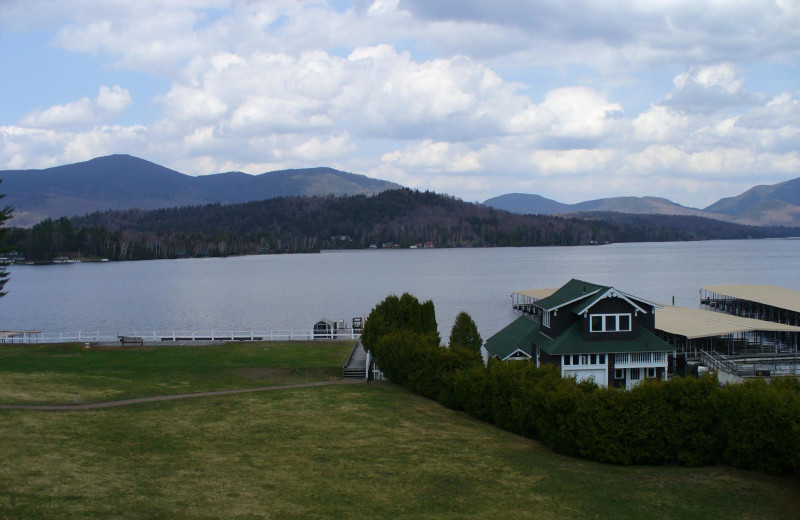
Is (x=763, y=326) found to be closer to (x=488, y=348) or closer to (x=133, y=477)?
(x=488, y=348)

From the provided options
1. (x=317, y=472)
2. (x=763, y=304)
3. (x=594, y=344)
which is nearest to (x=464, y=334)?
(x=594, y=344)

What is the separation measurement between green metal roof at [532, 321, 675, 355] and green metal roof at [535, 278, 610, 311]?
1.51 m

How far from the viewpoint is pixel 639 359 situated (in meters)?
34.0

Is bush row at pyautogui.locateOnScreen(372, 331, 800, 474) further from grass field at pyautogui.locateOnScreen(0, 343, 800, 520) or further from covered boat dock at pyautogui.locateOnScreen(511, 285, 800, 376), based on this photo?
covered boat dock at pyautogui.locateOnScreen(511, 285, 800, 376)

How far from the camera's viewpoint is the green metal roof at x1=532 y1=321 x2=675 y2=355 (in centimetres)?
3353

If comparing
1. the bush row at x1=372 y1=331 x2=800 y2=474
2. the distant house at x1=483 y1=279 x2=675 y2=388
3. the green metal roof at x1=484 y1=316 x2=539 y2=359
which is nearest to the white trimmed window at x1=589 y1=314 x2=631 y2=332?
the distant house at x1=483 y1=279 x2=675 y2=388

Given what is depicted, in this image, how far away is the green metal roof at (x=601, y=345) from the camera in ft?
110

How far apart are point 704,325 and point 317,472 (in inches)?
→ 1267

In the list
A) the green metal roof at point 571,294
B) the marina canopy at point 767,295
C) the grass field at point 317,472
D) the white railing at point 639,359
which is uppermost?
the green metal roof at point 571,294

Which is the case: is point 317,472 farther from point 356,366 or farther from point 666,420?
point 356,366

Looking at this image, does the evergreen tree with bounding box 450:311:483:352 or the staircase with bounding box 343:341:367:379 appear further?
the evergreen tree with bounding box 450:311:483:352

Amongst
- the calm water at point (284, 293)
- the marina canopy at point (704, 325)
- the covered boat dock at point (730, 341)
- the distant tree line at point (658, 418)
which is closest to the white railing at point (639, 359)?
the covered boat dock at point (730, 341)

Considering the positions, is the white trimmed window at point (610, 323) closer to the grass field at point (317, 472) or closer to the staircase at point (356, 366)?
the grass field at point (317, 472)

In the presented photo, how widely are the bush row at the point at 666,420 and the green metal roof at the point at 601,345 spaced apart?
10.8 m
